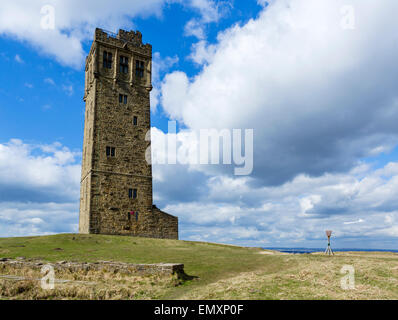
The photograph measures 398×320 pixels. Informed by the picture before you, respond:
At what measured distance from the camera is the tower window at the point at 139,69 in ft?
141

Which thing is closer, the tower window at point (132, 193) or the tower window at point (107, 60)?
the tower window at point (132, 193)

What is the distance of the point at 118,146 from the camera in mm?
38906

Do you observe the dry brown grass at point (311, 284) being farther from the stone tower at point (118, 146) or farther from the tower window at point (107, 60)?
the tower window at point (107, 60)

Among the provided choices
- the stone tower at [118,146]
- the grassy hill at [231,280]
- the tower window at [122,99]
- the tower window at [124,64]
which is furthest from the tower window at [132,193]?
the tower window at [124,64]

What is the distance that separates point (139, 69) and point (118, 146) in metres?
11.5

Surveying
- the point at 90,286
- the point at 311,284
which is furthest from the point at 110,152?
the point at 311,284

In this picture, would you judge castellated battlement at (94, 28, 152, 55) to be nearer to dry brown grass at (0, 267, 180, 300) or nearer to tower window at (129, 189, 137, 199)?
tower window at (129, 189, 137, 199)

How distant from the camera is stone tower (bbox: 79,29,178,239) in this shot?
36.6 meters

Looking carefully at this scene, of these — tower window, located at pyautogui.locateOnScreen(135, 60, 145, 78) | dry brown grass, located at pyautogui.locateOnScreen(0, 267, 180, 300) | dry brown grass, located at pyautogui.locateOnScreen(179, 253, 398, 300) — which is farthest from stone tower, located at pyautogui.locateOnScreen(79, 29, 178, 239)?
dry brown grass, located at pyautogui.locateOnScreen(179, 253, 398, 300)

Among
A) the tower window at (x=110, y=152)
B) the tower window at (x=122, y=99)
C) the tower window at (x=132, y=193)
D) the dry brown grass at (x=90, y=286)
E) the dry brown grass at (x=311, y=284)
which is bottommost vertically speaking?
the dry brown grass at (x=90, y=286)
